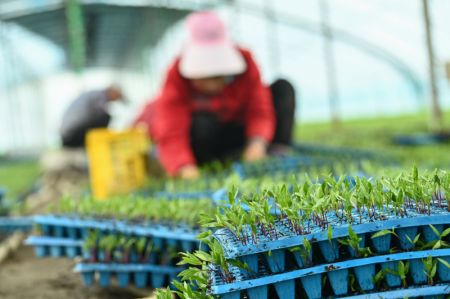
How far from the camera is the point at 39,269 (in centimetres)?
389

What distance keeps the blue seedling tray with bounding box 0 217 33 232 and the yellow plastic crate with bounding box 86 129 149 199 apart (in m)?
0.76

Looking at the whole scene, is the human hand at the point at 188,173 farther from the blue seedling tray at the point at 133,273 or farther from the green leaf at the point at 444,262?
the green leaf at the point at 444,262

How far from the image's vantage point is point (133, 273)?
117 inches

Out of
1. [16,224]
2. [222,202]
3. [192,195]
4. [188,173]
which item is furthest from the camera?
[16,224]

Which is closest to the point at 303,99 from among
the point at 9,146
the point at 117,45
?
the point at 117,45

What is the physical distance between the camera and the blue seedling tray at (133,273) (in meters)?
2.85

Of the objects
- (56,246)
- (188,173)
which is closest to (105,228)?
(56,246)

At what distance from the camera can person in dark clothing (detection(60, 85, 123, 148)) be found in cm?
767

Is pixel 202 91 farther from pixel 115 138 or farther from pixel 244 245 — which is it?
pixel 244 245

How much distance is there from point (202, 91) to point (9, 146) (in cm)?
1808

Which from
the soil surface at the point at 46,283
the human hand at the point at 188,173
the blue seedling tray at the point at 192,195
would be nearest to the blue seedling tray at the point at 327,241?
the soil surface at the point at 46,283

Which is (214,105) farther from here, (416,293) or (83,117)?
(416,293)

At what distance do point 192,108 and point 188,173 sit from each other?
786 millimetres

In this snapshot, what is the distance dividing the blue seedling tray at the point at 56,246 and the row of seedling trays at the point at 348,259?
1.81 metres
